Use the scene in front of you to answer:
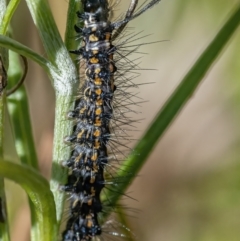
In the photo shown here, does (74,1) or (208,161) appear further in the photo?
(208,161)

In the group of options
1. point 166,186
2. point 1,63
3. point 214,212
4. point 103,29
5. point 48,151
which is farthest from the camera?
point 166,186

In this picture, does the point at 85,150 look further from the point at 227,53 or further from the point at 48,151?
the point at 227,53

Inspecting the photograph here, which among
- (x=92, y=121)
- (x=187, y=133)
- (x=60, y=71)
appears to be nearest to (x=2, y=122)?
(x=60, y=71)

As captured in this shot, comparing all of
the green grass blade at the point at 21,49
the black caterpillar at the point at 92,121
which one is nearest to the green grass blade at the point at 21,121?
the black caterpillar at the point at 92,121

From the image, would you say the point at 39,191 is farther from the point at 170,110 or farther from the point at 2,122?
the point at 170,110

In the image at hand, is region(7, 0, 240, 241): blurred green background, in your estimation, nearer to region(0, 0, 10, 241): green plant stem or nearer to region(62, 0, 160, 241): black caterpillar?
region(62, 0, 160, 241): black caterpillar

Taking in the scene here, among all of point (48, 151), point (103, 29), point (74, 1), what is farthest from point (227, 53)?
point (74, 1)
